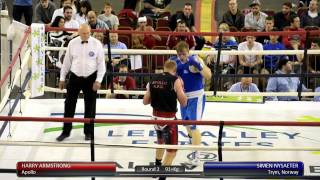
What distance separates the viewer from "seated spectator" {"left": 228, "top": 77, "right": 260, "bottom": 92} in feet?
34.5

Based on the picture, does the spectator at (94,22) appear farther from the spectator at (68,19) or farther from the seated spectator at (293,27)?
the seated spectator at (293,27)

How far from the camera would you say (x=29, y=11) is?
1349 centimetres

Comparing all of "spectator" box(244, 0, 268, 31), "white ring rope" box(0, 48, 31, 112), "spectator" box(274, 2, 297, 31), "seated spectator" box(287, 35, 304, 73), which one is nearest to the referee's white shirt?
"white ring rope" box(0, 48, 31, 112)

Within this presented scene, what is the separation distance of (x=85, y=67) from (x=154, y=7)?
20.7 ft

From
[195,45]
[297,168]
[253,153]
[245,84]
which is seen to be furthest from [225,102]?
[297,168]

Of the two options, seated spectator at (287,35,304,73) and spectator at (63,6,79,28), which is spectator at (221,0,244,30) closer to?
seated spectator at (287,35,304,73)

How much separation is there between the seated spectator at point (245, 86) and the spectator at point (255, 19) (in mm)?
2663

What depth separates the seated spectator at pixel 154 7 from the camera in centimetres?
1390

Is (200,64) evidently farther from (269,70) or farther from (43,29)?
(269,70)

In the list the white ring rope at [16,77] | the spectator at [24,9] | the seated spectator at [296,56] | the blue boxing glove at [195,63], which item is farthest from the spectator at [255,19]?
the blue boxing glove at [195,63]

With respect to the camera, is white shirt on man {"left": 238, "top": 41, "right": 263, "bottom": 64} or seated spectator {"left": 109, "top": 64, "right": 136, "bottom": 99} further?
white shirt on man {"left": 238, "top": 41, "right": 263, "bottom": 64}

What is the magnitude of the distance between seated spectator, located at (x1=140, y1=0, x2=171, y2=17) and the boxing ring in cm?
377

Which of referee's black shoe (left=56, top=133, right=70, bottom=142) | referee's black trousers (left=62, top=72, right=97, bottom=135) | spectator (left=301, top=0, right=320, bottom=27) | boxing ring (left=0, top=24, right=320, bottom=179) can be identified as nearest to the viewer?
boxing ring (left=0, top=24, right=320, bottom=179)
